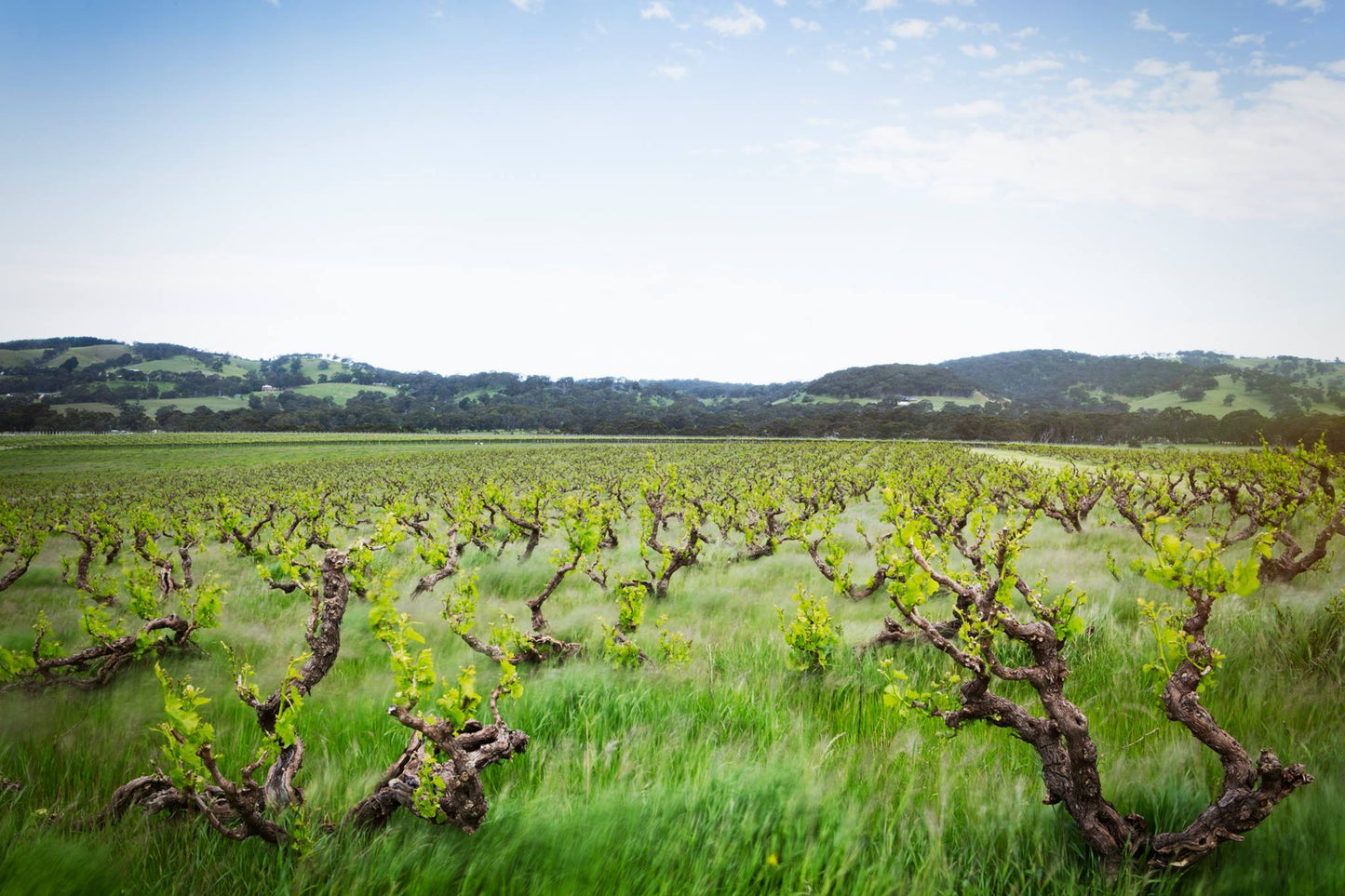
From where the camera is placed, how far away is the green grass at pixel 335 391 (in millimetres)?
169500

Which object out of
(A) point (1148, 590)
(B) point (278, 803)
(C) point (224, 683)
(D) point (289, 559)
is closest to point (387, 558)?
(D) point (289, 559)

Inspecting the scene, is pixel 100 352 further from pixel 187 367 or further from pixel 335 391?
pixel 335 391

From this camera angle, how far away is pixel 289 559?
7.66 metres

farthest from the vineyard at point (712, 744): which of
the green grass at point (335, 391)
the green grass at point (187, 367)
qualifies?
the green grass at point (335, 391)

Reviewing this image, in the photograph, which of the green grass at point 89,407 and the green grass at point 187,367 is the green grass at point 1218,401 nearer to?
the green grass at point 89,407

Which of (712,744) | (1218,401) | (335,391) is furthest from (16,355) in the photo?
(1218,401)

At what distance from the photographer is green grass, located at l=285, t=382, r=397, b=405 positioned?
16950 centimetres

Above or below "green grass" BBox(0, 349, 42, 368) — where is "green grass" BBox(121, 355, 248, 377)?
above

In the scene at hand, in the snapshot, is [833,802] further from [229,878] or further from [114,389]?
[114,389]

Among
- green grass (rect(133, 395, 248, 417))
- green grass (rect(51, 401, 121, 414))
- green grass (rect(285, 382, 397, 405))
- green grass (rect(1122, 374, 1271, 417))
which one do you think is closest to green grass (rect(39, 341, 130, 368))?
green grass (rect(133, 395, 248, 417))

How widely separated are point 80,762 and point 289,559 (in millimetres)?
3649

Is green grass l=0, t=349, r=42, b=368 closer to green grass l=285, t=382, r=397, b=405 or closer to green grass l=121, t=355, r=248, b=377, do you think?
green grass l=121, t=355, r=248, b=377

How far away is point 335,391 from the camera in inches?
7269

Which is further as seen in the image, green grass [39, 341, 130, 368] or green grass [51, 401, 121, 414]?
green grass [39, 341, 130, 368]
